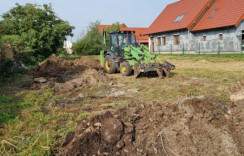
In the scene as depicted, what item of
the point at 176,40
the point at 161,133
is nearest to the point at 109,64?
the point at 161,133

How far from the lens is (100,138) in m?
4.07

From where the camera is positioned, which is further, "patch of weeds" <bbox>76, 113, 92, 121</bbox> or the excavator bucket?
the excavator bucket

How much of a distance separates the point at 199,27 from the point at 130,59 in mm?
14883

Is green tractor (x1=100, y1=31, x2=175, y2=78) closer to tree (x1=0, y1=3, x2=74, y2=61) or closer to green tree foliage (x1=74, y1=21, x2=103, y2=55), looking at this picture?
tree (x1=0, y1=3, x2=74, y2=61)

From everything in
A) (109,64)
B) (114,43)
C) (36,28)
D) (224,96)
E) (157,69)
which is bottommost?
(224,96)

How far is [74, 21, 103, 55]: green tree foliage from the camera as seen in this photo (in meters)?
34.6

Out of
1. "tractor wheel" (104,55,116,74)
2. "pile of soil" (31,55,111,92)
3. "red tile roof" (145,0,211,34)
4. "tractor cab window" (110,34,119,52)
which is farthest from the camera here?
"red tile roof" (145,0,211,34)

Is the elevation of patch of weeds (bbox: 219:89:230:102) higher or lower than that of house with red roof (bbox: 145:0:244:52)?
lower

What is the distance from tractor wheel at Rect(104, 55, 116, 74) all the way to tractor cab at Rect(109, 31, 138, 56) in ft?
1.51

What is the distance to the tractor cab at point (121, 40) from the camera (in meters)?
11.8

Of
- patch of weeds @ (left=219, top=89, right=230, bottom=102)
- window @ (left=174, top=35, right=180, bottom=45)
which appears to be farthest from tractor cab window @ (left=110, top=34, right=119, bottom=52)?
window @ (left=174, top=35, right=180, bottom=45)

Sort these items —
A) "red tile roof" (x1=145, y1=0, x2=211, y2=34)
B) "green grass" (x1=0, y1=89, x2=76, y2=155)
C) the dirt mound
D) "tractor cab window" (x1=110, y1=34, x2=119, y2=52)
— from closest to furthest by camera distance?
1. the dirt mound
2. "green grass" (x1=0, y1=89, x2=76, y2=155)
3. "tractor cab window" (x1=110, y1=34, x2=119, y2=52)
4. "red tile roof" (x1=145, y1=0, x2=211, y2=34)

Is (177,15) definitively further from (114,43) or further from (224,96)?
(224,96)

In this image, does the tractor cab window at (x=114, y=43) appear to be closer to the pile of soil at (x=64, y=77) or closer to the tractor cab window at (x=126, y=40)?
the tractor cab window at (x=126, y=40)
